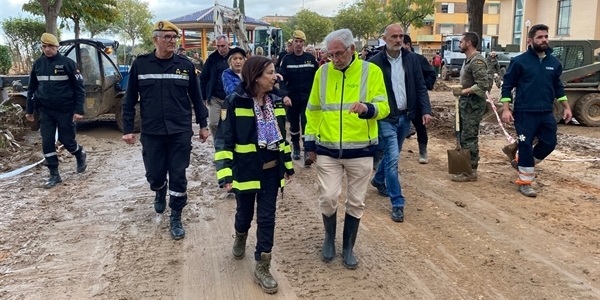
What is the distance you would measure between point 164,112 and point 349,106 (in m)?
1.87

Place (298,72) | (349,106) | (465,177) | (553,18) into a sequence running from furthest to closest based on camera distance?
(553,18) → (298,72) → (465,177) → (349,106)

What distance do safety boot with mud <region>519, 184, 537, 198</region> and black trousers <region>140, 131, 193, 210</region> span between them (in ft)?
13.1

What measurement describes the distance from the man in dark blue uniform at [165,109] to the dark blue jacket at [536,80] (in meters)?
3.81

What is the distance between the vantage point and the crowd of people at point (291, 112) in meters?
3.78

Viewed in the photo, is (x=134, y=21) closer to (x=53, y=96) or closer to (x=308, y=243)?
(x=53, y=96)

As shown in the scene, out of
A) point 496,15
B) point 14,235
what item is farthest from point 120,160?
point 496,15

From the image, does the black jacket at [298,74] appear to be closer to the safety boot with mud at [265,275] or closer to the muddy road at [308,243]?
the muddy road at [308,243]

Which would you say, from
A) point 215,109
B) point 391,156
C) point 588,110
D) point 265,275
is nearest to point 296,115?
point 215,109

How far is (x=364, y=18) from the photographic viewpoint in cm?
6012

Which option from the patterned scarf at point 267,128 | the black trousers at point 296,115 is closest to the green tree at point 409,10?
→ the black trousers at point 296,115

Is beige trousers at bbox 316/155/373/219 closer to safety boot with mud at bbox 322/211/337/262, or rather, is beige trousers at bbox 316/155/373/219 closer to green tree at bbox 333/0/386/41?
safety boot with mud at bbox 322/211/337/262

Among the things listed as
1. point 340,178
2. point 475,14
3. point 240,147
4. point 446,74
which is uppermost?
point 475,14

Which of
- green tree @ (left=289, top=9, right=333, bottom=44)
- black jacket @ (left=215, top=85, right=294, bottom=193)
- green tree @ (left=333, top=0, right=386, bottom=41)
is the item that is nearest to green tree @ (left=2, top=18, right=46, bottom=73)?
black jacket @ (left=215, top=85, right=294, bottom=193)

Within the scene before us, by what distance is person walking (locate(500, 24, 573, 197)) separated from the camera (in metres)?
5.91
